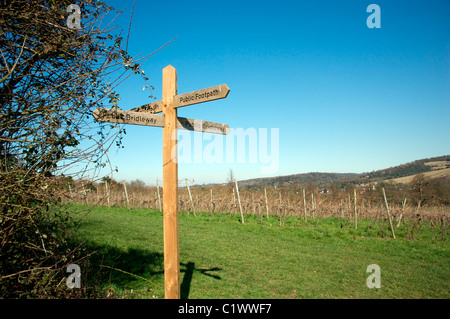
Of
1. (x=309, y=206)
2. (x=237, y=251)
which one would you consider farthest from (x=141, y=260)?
(x=309, y=206)

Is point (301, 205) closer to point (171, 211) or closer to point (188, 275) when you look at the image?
point (188, 275)

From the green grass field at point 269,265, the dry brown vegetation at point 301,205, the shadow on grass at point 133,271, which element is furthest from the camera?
the dry brown vegetation at point 301,205

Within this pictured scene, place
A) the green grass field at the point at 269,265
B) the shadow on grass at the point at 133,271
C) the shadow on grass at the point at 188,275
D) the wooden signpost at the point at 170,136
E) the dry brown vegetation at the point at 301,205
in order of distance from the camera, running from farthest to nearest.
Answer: the dry brown vegetation at the point at 301,205, the green grass field at the point at 269,265, the shadow on grass at the point at 188,275, the shadow on grass at the point at 133,271, the wooden signpost at the point at 170,136

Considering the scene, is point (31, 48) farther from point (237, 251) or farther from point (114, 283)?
point (237, 251)

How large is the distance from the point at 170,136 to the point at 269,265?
474cm

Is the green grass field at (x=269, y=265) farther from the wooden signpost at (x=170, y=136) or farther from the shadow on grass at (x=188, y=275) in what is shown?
the wooden signpost at (x=170, y=136)

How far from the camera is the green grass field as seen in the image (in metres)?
4.70

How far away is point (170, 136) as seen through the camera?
3.10m

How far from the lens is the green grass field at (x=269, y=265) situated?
4.70 meters

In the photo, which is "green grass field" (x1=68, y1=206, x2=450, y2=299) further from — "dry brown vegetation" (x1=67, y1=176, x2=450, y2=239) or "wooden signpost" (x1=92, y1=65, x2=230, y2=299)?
"dry brown vegetation" (x1=67, y1=176, x2=450, y2=239)

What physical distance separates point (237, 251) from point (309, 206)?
38.7 feet

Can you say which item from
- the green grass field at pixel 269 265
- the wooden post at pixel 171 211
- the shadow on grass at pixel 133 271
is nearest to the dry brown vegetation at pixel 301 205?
the green grass field at pixel 269 265

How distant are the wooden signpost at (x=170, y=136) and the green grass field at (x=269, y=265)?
2.12 feet

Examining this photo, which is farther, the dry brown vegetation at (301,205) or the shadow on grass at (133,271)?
the dry brown vegetation at (301,205)
